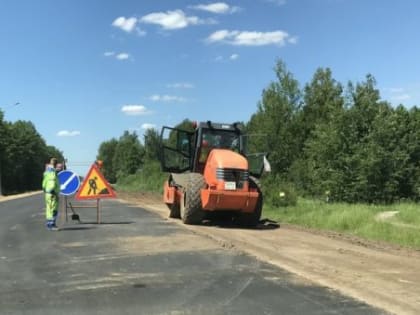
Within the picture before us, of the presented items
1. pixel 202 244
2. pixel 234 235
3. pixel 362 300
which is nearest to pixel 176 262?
pixel 202 244

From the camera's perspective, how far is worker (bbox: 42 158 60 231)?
50.9 feet

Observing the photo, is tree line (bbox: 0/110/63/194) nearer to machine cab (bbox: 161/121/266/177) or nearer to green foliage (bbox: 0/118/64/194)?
green foliage (bbox: 0/118/64/194)

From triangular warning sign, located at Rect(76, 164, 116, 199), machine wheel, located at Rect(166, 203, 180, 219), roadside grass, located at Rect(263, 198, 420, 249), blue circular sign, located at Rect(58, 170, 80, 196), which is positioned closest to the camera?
roadside grass, located at Rect(263, 198, 420, 249)

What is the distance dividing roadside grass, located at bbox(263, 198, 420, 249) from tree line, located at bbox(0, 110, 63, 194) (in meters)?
59.5

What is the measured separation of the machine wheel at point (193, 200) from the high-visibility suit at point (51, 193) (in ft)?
12.2

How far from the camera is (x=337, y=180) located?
33.9m

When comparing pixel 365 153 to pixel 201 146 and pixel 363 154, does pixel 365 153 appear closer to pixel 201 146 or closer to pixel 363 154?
pixel 363 154

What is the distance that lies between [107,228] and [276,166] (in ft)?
145

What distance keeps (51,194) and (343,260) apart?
27.1ft

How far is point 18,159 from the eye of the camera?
9175cm

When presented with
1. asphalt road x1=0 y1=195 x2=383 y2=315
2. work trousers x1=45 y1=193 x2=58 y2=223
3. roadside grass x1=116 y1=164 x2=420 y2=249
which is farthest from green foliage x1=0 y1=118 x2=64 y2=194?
asphalt road x1=0 y1=195 x2=383 y2=315

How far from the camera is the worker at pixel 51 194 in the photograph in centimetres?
1552

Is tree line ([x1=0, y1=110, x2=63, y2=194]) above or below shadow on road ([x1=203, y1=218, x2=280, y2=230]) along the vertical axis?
above

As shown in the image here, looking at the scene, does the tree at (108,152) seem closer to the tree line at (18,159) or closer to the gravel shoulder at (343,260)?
the tree line at (18,159)
